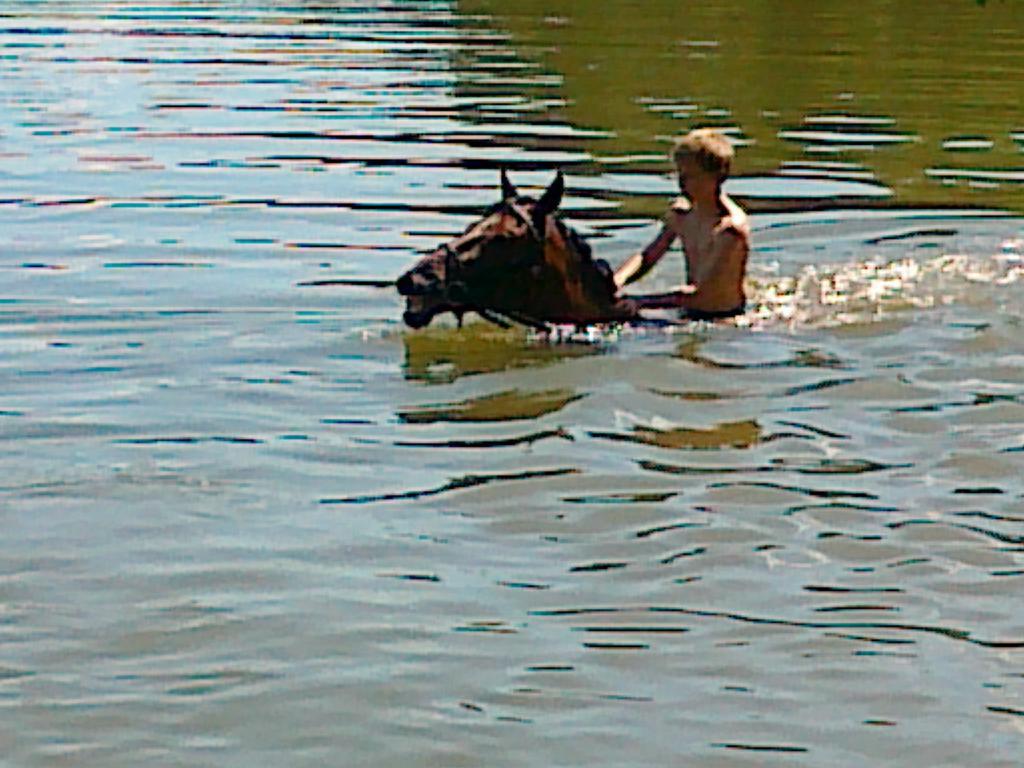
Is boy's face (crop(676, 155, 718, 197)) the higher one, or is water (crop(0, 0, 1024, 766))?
boy's face (crop(676, 155, 718, 197))

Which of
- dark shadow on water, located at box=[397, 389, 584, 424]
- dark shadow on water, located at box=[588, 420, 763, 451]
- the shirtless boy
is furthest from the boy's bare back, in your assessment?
dark shadow on water, located at box=[588, 420, 763, 451]

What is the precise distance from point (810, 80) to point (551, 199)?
18.1m

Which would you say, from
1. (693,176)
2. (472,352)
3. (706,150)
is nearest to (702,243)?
(693,176)

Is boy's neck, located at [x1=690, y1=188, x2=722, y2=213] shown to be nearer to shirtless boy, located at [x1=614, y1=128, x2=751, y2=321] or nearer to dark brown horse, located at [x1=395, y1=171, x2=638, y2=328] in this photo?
shirtless boy, located at [x1=614, y1=128, x2=751, y2=321]

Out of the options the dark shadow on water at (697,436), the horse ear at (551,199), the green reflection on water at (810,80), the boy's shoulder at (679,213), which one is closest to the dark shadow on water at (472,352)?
the horse ear at (551,199)

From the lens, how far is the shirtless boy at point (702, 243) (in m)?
11.2

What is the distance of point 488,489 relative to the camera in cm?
836

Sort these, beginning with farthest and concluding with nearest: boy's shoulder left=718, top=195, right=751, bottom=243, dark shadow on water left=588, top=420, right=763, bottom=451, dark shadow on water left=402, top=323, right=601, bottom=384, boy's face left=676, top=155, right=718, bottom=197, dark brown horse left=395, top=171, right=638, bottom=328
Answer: boy's shoulder left=718, top=195, right=751, bottom=243, boy's face left=676, top=155, right=718, bottom=197, dark shadow on water left=402, top=323, right=601, bottom=384, dark brown horse left=395, top=171, right=638, bottom=328, dark shadow on water left=588, top=420, right=763, bottom=451

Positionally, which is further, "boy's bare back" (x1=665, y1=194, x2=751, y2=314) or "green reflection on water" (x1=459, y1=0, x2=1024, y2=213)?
"green reflection on water" (x1=459, y1=0, x2=1024, y2=213)

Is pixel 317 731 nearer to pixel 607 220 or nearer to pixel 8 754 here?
pixel 8 754

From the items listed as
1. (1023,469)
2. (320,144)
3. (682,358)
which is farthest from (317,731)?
(320,144)

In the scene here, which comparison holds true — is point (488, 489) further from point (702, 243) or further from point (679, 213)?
point (679, 213)

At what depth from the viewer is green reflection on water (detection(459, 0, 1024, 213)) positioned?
1969cm

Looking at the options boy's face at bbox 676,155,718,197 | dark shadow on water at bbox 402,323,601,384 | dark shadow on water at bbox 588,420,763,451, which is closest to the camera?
dark shadow on water at bbox 588,420,763,451
